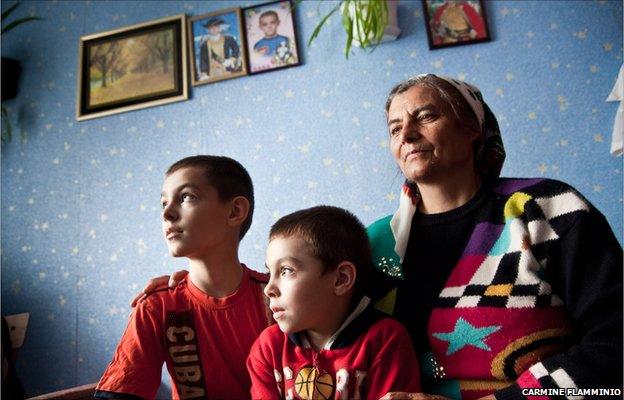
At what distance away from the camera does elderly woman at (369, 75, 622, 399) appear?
35.4 inches

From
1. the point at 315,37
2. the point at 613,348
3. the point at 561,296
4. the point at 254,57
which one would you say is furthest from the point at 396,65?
the point at 613,348

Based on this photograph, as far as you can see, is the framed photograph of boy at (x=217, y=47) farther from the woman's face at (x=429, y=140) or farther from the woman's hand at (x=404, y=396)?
the woman's hand at (x=404, y=396)

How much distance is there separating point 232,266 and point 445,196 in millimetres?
583

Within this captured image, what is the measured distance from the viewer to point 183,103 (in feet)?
8.20

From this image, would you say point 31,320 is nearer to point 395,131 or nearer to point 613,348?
point 395,131

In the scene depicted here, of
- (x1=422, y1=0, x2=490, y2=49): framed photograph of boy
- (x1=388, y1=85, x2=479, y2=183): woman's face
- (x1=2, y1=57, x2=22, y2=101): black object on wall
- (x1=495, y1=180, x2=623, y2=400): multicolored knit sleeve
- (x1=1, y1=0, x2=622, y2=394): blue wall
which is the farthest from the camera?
(x1=2, y1=57, x2=22, y2=101): black object on wall

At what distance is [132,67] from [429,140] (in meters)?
1.99

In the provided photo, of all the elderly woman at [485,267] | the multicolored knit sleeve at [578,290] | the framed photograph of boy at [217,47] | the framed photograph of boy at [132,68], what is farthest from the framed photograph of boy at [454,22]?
the multicolored knit sleeve at [578,290]

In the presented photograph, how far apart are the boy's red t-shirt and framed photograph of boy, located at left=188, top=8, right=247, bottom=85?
1.45 m

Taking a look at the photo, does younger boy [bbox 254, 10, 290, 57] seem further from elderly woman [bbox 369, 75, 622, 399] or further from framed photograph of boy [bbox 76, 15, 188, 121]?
elderly woman [bbox 369, 75, 622, 399]

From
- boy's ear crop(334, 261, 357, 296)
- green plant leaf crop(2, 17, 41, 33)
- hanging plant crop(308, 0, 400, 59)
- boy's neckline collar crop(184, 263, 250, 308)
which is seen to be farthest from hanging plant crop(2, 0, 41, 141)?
boy's ear crop(334, 261, 357, 296)

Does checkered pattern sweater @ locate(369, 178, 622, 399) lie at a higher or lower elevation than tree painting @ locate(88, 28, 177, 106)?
lower

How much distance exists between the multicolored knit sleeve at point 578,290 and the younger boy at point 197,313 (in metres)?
0.63

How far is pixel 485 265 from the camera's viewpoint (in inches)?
40.8
